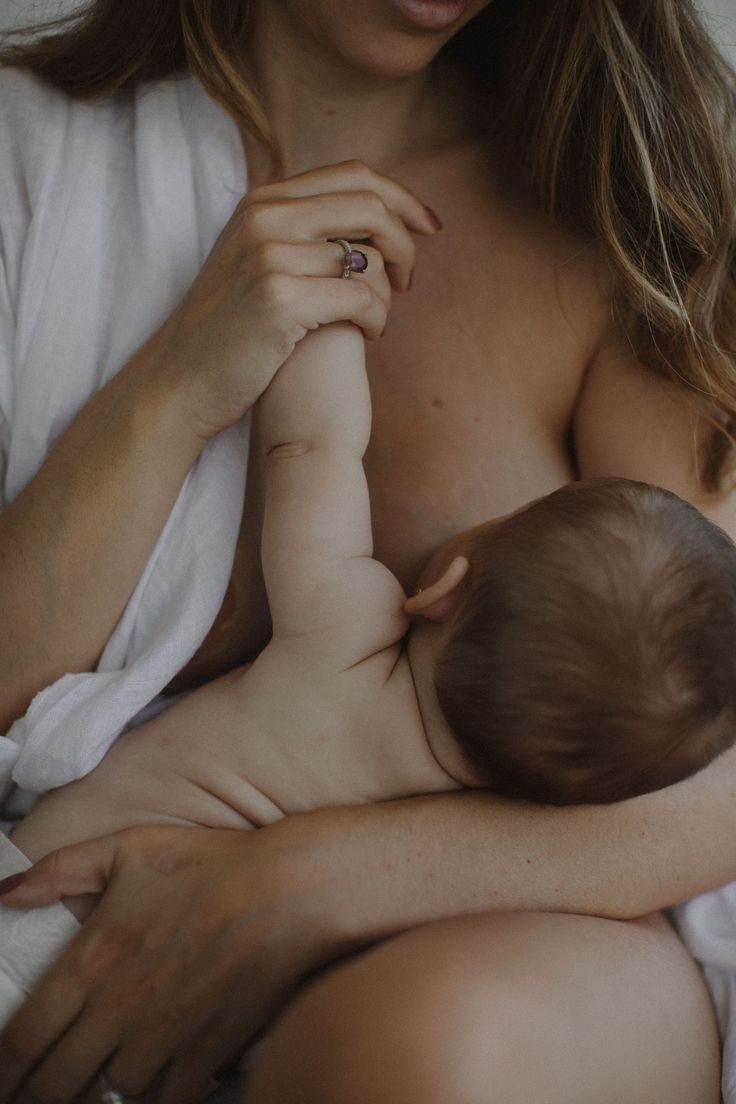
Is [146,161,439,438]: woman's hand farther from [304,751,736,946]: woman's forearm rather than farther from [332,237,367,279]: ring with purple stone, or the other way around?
[304,751,736,946]: woman's forearm

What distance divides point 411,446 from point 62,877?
0.54 meters

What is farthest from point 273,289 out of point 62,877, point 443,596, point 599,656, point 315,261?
point 62,877

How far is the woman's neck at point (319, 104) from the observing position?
1203 millimetres

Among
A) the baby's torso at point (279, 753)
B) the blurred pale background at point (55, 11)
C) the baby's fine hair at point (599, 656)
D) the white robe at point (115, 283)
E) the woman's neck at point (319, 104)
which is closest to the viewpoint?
the baby's fine hair at point (599, 656)

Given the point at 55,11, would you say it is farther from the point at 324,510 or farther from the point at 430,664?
the point at 430,664

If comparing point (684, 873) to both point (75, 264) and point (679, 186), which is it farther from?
point (75, 264)

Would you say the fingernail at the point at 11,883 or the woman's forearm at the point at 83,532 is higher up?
the woman's forearm at the point at 83,532

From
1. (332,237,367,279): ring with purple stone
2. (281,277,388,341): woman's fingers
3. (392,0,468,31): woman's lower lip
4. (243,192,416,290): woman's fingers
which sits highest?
(392,0,468,31): woman's lower lip

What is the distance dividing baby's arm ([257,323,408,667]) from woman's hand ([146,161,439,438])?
26 millimetres

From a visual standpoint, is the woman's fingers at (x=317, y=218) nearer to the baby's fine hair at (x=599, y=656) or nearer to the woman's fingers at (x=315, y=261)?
the woman's fingers at (x=315, y=261)

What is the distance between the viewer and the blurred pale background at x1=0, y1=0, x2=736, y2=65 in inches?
61.9

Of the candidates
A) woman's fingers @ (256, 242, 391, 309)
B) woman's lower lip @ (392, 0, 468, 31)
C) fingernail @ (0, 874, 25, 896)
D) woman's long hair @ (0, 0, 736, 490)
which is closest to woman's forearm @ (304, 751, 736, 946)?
fingernail @ (0, 874, 25, 896)

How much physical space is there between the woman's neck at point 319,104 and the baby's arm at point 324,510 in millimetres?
334

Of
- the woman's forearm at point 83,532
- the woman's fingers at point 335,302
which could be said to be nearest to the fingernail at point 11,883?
the woman's forearm at point 83,532
